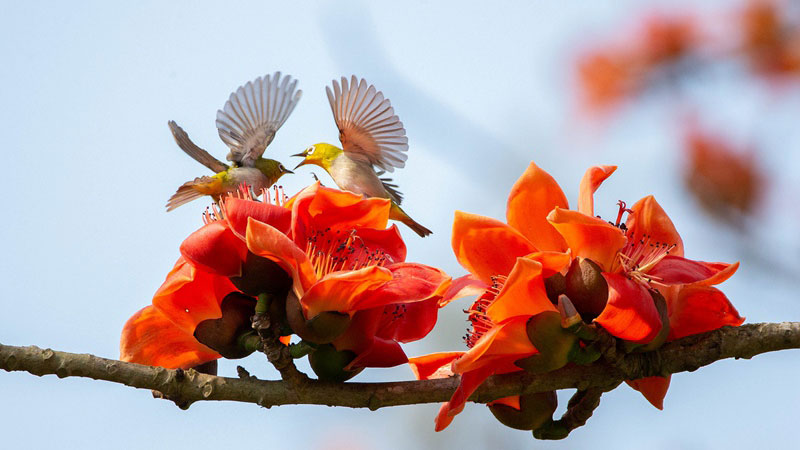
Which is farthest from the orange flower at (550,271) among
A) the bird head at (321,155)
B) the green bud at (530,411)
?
the bird head at (321,155)

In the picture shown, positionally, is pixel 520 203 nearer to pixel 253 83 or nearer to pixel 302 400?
A: pixel 302 400

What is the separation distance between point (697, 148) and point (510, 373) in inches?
73.8

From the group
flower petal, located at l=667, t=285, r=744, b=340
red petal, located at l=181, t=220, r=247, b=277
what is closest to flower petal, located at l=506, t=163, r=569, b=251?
flower petal, located at l=667, t=285, r=744, b=340

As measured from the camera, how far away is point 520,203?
161 centimetres

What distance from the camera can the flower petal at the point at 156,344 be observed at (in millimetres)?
1727

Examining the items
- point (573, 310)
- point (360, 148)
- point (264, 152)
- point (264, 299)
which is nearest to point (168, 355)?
point (264, 299)

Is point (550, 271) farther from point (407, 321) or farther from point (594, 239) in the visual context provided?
point (407, 321)

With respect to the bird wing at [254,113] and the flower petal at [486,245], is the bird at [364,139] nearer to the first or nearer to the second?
the bird wing at [254,113]

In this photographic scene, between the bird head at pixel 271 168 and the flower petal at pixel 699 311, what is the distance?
3.76m

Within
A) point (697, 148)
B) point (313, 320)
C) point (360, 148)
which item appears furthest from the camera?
point (360, 148)

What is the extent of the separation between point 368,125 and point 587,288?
410 cm

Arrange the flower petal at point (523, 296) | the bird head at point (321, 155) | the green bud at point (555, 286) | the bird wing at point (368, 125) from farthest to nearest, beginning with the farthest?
1. the bird head at point (321, 155)
2. the bird wing at point (368, 125)
3. the green bud at point (555, 286)
4. the flower petal at point (523, 296)

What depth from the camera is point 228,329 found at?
5.25 feet

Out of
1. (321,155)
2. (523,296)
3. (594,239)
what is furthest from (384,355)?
(321,155)
